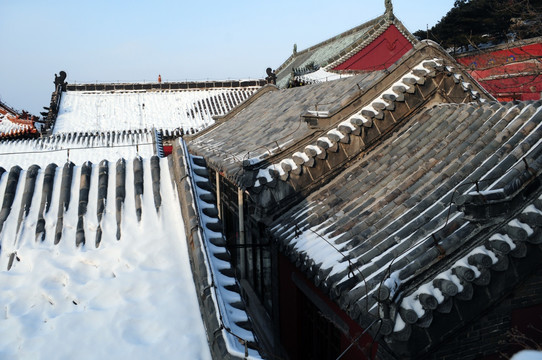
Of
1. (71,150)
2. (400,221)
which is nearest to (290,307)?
(400,221)

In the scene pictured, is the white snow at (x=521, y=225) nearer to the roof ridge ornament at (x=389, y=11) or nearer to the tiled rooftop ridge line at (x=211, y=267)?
the tiled rooftop ridge line at (x=211, y=267)

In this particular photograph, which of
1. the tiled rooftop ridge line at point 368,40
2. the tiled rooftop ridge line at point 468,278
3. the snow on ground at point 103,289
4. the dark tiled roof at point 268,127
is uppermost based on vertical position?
the tiled rooftop ridge line at point 368,40

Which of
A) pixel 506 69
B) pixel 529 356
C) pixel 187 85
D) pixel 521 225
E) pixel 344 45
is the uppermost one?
pixel 187 85

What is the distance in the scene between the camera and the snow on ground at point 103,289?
4137 millimetres

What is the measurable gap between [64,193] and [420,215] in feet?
16.2

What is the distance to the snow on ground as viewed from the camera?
4.14m

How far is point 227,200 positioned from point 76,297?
8.05 meters

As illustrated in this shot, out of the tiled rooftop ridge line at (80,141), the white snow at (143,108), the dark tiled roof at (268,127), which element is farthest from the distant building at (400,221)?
the white snow at (143,108)

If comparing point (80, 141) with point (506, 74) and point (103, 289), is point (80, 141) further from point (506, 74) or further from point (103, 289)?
point (506, 74)

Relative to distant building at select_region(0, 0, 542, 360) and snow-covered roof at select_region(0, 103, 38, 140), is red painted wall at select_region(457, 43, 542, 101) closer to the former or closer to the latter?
distant building at select_region(0, 0, 542, 360)

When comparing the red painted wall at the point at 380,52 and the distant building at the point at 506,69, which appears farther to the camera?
the red painted wall at the point at 380,52

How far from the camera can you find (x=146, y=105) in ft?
106

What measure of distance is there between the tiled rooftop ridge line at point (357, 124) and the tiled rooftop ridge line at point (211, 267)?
2.27 m

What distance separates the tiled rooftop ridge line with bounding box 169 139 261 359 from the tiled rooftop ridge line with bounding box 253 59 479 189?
2.27 metres
